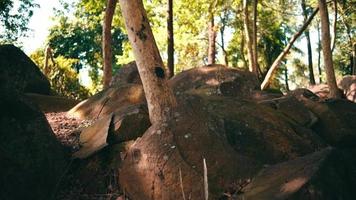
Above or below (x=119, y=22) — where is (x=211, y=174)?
below

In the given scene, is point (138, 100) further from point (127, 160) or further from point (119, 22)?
point (119, 22)

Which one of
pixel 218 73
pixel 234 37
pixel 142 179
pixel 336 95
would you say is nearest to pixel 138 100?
pixel 218 73

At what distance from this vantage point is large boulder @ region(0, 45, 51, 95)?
7978mm

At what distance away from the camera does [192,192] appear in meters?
5.68

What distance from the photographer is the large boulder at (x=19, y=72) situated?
7978mm

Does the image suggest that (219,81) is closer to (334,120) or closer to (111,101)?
(111,101)

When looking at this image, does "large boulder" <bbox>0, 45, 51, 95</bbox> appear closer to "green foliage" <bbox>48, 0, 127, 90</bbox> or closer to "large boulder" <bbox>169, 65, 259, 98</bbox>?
"large boulder" <bbox>169, 65, 259, 98</bbox>

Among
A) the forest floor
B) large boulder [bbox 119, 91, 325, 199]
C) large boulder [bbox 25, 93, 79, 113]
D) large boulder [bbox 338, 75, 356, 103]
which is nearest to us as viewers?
large boulder [bbox 119, 91, 325, 199]

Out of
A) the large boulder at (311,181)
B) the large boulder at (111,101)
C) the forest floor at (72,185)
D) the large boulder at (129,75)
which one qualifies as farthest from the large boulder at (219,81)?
the large boulder at (311,181)

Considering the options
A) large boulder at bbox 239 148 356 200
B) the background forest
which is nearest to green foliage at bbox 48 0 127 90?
the background forest

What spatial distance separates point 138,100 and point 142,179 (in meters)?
4.40

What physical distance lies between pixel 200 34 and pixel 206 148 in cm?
2302

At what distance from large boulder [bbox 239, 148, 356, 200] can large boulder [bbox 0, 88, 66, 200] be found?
3089 millimetres

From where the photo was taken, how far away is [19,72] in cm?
1012
